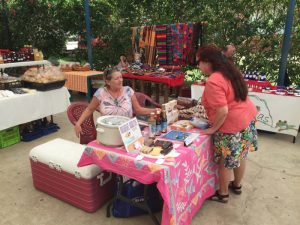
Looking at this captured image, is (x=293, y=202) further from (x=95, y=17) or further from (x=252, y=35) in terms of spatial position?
(x=95, y=17)

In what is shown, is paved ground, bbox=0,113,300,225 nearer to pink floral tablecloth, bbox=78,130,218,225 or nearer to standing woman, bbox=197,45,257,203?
pink floral tablecloth, bbox=78,130,218,225

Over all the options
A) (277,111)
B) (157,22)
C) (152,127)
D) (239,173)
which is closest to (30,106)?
(152,127)

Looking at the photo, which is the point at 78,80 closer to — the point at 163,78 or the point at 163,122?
the point at 163,78

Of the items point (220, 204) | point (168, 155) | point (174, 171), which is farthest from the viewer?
point (220, 204)

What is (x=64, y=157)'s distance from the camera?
9.21 feet

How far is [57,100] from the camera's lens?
4.63 meters

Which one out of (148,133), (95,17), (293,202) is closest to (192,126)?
(148,133)

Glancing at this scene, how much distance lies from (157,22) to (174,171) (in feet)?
17.7

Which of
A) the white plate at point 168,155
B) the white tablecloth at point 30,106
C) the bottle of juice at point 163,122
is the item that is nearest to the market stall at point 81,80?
the white tablecloth at point 30,106

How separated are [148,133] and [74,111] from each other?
3.51 feet

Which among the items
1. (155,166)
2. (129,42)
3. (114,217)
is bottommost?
(114,217)

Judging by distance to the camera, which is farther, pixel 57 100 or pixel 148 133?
pixel 57 100

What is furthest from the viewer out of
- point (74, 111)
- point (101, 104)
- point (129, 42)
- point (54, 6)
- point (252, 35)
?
point (54, 6)

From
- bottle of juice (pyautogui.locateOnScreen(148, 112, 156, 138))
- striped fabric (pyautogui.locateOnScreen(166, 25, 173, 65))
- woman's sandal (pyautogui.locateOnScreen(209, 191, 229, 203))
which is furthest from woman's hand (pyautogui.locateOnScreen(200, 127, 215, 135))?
striped fabric (pyautogui.locateOnScreen(166, 25, 173, 65))
